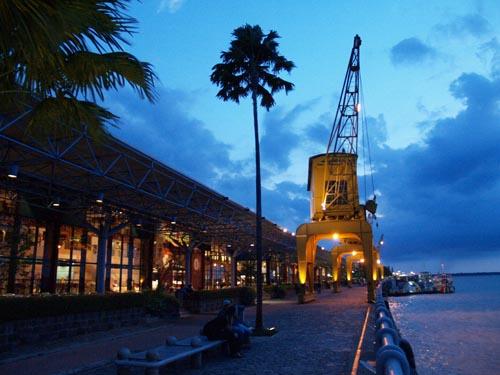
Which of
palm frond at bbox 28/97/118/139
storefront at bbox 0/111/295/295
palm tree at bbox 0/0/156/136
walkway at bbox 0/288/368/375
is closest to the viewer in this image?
palm tree at bbox 0/0/156/136

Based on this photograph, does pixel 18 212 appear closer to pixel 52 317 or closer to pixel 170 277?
pixel 52 317

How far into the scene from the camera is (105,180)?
20234 mm

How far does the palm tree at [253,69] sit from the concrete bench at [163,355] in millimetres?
6960

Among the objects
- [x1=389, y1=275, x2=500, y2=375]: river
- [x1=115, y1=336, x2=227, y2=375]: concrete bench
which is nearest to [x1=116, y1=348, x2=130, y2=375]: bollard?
[x1=115, y1=336, x2=227, y2=375]: concrete bench

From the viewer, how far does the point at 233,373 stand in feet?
29.9

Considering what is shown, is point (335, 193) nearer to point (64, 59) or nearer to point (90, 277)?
point (90, 277)

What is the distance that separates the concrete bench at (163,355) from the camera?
8.00 m

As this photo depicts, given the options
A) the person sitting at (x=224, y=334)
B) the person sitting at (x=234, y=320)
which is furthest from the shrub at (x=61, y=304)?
the person sitting at (x=234, y=320)

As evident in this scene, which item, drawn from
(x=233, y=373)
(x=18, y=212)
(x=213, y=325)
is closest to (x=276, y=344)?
Answer: (x=213, y=325)

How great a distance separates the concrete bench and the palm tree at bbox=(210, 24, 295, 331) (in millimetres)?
6960

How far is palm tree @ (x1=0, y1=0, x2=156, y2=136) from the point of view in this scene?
4148mm

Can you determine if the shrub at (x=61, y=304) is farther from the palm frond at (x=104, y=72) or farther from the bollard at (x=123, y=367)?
the palm frond at (x=104, y=72)

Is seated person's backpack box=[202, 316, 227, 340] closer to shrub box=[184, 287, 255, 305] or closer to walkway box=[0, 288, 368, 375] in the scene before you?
walkway box=[0, 288, 368, 375]

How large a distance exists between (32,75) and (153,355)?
5.04 metres
